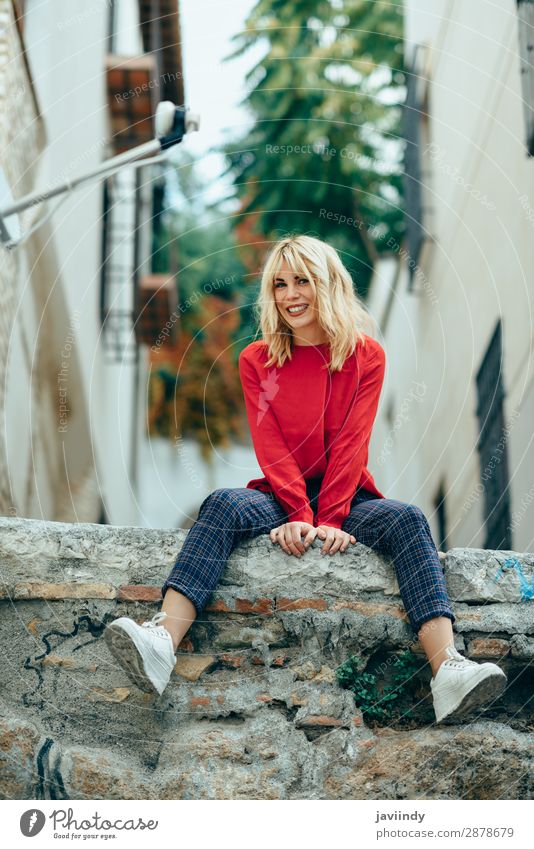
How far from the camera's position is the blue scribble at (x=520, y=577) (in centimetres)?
319

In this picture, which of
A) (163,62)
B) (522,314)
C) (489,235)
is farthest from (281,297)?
(163,62)

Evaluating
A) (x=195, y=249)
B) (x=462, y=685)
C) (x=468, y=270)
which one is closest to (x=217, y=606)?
(x=462, y=685)

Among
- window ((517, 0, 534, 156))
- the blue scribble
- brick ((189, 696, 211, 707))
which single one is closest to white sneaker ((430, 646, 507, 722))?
the blue scribble

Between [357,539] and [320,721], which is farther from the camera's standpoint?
[357,539]

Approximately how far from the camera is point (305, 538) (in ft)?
10.3

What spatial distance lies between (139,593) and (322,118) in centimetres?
728

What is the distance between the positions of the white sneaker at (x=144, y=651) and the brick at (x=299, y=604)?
0.39 metres

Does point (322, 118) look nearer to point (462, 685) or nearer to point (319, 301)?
point (319, 301)

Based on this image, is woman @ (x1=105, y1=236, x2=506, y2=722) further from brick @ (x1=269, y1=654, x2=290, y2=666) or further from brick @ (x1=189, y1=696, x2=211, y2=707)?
brick @ (x1=269, y1=654, x2=290, y2=666)

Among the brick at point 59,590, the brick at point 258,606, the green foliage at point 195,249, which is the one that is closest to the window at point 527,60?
the brick at point 258,606

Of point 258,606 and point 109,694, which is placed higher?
point 258,606

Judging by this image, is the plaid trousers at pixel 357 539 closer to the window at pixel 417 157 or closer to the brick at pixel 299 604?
the brick at pixel 299 604

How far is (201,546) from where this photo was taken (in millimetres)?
3035

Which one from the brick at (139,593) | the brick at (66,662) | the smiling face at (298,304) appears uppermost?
the smiling face at (298,304)
